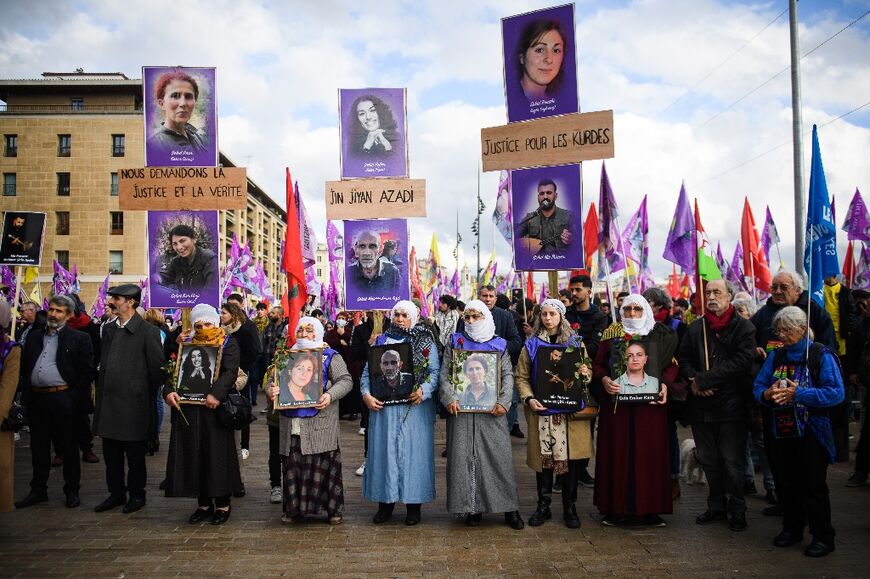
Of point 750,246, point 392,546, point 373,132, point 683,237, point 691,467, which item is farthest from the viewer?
point 750,246

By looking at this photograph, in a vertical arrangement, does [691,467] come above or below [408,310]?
below

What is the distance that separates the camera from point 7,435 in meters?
6.63

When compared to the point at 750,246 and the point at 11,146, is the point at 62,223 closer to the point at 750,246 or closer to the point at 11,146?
the point at 11,146

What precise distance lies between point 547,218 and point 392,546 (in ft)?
15.5

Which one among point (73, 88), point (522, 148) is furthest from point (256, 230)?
point (522, 148)

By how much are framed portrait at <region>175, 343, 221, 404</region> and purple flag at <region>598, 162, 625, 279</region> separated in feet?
21.1

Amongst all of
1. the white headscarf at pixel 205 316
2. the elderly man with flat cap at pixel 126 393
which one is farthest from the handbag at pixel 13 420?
the white headscarf at pixel 205 316

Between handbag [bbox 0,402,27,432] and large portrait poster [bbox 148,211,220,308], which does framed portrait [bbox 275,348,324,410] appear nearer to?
handbag [bbox 0,402,27,432]

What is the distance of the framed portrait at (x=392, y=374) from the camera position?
6695 millimetres

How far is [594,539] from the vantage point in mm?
6230

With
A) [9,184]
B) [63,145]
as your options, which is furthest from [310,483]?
[9,184]

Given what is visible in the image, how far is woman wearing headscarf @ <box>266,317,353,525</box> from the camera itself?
263 inches

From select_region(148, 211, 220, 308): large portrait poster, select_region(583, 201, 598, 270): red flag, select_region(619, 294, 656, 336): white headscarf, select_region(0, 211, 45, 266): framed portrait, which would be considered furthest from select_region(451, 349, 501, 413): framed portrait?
select_region(583, 201, 598, 270): red flag
